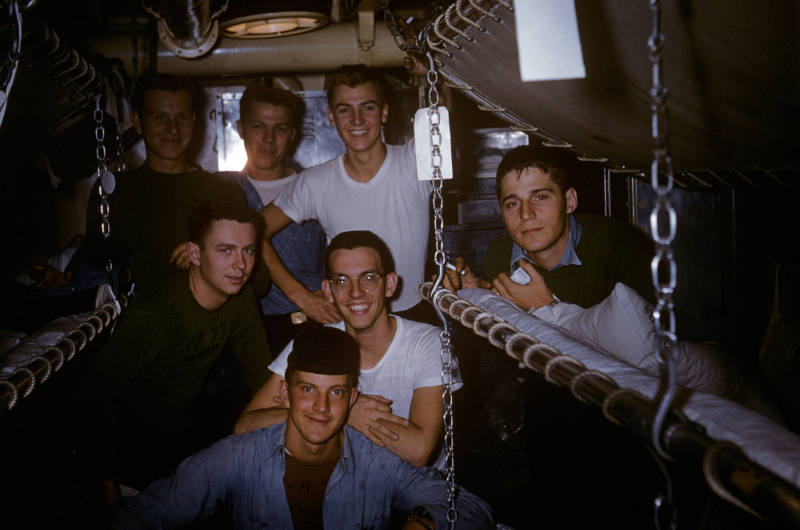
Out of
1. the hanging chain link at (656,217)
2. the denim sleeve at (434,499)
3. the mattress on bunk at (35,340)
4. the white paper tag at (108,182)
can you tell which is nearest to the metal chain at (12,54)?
the mattress on bunk at (35,340)

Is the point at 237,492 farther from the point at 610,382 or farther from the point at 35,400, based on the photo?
the point at 610,382

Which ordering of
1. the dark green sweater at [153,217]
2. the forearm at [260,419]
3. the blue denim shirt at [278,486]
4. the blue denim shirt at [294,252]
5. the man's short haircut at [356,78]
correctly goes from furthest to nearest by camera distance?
the blue denim shirt at [294,252], the man's short haircut at [356,78], the dark green sweater at [153,217], the forearm at [260,419], the blue denim shirt at [278,486]

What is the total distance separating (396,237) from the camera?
3.36 m

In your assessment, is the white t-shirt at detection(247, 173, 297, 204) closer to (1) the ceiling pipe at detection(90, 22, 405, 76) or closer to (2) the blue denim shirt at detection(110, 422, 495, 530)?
(1) the ceiling pipe at detection(90, 22, 405, 76)

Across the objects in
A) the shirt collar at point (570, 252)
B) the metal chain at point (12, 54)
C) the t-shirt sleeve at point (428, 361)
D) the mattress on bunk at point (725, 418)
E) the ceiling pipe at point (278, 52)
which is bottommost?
the t-shirt sleeve at point (428, 361)

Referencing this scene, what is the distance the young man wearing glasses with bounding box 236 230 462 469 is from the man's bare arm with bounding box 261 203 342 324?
185 millimetres

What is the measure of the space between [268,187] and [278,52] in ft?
3.28

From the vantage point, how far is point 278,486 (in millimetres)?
2678

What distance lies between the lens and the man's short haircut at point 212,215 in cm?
304

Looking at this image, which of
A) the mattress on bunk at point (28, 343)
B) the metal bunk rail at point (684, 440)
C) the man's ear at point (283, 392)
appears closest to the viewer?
the metal bunk rail at point (684, 440)

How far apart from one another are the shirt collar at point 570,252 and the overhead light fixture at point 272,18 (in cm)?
193

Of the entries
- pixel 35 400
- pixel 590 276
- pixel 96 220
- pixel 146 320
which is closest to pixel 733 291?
pixel 590 276

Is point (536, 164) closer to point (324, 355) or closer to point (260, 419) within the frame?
point (324, 355)

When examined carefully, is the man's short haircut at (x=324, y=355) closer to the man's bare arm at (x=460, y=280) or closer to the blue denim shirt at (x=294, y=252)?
the man's bare arm at (x=460, y=280)
